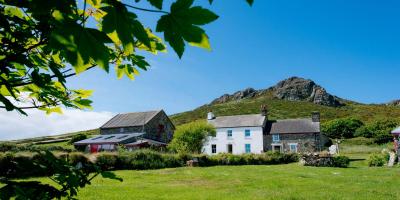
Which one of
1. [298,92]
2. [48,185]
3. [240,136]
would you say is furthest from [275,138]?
[298,92]

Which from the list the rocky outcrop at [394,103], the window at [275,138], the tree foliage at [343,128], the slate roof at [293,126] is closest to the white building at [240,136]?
the slate roof at [293,126]

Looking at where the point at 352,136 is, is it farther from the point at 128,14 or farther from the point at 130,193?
the point at 128,14

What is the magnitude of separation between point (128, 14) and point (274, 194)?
37.8 ft

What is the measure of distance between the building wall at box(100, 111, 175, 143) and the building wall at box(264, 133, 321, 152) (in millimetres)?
17418

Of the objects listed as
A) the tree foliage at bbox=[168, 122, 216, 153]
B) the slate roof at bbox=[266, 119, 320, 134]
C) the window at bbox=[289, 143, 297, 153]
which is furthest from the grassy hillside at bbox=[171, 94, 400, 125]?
the tree foliage at bbox=[168, 122, 216, 153]

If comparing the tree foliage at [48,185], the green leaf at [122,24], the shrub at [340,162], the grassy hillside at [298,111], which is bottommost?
the shrub at [340,162]

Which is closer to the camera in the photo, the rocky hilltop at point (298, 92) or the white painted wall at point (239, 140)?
the white painted wall at point (239, 140)

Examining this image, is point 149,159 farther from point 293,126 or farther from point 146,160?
point 293,126

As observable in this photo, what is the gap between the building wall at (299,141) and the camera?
52688 mm

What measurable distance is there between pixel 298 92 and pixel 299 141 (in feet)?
321

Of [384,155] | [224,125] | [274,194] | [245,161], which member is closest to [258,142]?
[224,125]

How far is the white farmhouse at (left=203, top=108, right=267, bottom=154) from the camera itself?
54.8 metres

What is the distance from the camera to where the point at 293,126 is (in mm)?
55219

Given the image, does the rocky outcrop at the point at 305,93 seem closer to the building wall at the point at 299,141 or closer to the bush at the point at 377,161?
the building wall at the point at 299,141
